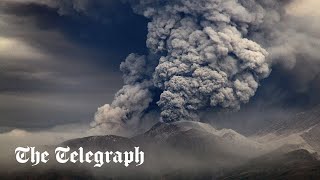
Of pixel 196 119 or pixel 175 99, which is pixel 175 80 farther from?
pixel 196 119

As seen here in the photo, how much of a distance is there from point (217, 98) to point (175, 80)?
11.2 metres

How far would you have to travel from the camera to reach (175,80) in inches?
6063

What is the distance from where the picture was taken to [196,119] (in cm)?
16650

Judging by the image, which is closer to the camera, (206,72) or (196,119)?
(206,72)

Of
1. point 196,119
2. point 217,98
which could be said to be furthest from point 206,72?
point 196,119

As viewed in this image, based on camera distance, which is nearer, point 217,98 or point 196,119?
point 217,98

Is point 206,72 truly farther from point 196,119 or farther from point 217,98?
point 196,119

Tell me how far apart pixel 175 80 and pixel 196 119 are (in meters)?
17.1

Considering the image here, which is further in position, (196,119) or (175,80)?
(196,119)

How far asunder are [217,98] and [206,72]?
7347mm

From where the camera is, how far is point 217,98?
155 meters

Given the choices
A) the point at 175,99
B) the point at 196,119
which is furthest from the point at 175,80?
the point at 196,119

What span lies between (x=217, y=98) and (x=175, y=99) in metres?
10.4

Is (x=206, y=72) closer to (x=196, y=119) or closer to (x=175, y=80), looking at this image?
(x=175, y=80)
